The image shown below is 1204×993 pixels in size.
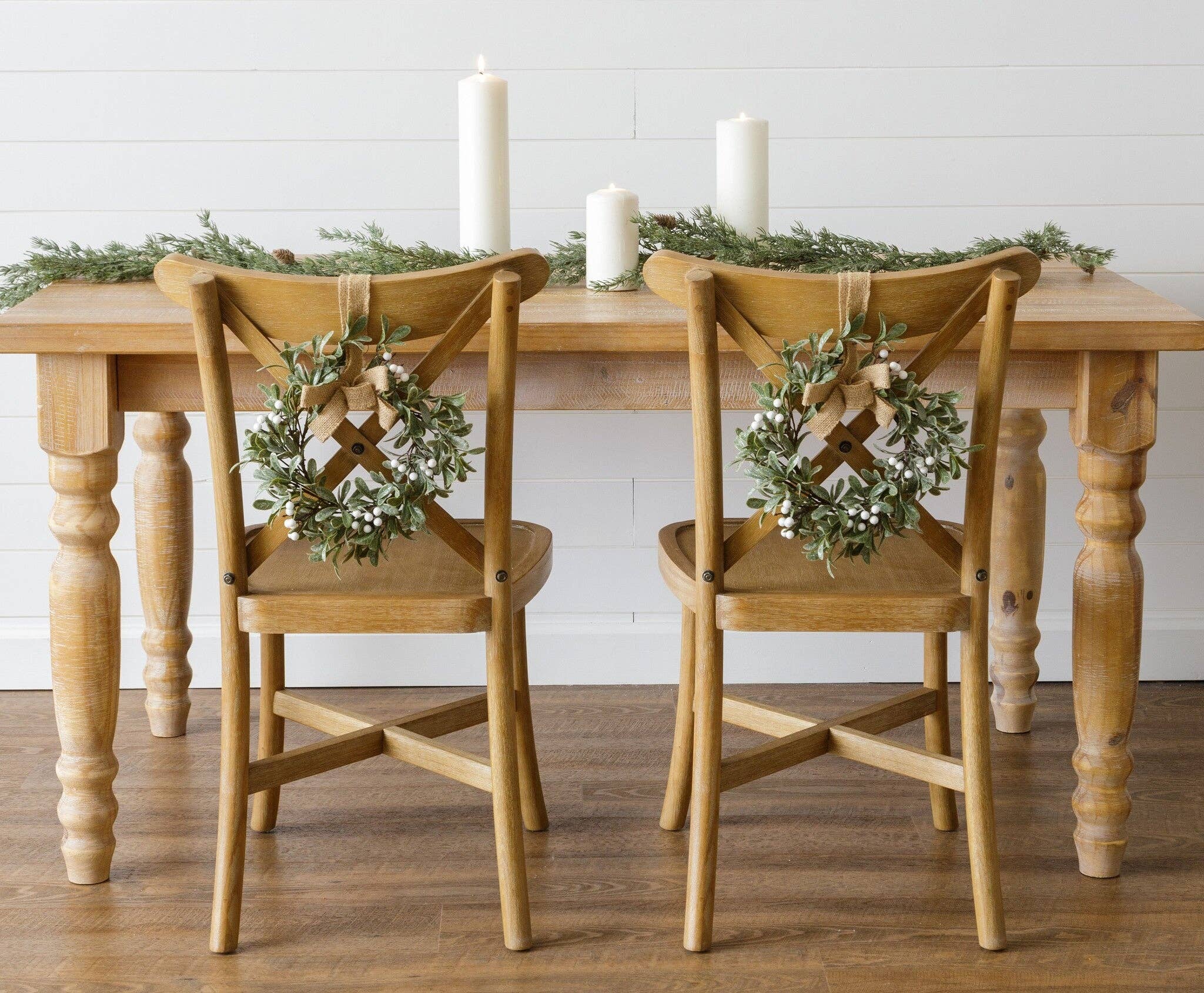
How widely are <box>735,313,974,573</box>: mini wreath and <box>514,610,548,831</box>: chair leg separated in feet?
1.62

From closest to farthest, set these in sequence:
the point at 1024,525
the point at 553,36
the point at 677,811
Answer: the point at 677,811
the point at 1024,525
the point at 553,36

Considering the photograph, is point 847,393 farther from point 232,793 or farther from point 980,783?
point 232,793

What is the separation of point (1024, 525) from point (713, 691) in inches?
35.3

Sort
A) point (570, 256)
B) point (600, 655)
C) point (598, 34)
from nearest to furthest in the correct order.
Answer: point (570, 256) → point (598, 34) → point (600, 655)

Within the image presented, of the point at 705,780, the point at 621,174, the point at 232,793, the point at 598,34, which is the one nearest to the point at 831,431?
the point at 705,780

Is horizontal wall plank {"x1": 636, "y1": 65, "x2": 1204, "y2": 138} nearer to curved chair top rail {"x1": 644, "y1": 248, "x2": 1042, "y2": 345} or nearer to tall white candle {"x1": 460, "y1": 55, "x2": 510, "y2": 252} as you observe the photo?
tall white candle {"x1": 460, "y1": 55, "x2": 510, "y2": 252}

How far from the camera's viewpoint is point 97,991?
5.39ft

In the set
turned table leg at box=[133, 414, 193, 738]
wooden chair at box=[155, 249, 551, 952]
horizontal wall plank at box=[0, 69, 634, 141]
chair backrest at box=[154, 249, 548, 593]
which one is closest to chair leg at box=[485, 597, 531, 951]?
wooden chair at box=[155, 249, 551, 952]

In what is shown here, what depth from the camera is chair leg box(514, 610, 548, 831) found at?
1.95 metres

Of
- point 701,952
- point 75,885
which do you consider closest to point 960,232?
point 701,952

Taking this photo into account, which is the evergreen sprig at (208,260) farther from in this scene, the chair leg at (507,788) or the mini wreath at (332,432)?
the chair leg at (507,788)

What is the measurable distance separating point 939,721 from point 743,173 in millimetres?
883

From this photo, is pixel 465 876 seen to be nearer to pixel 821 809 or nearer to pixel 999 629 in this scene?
pixel 821 809

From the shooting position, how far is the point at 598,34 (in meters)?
2.48
